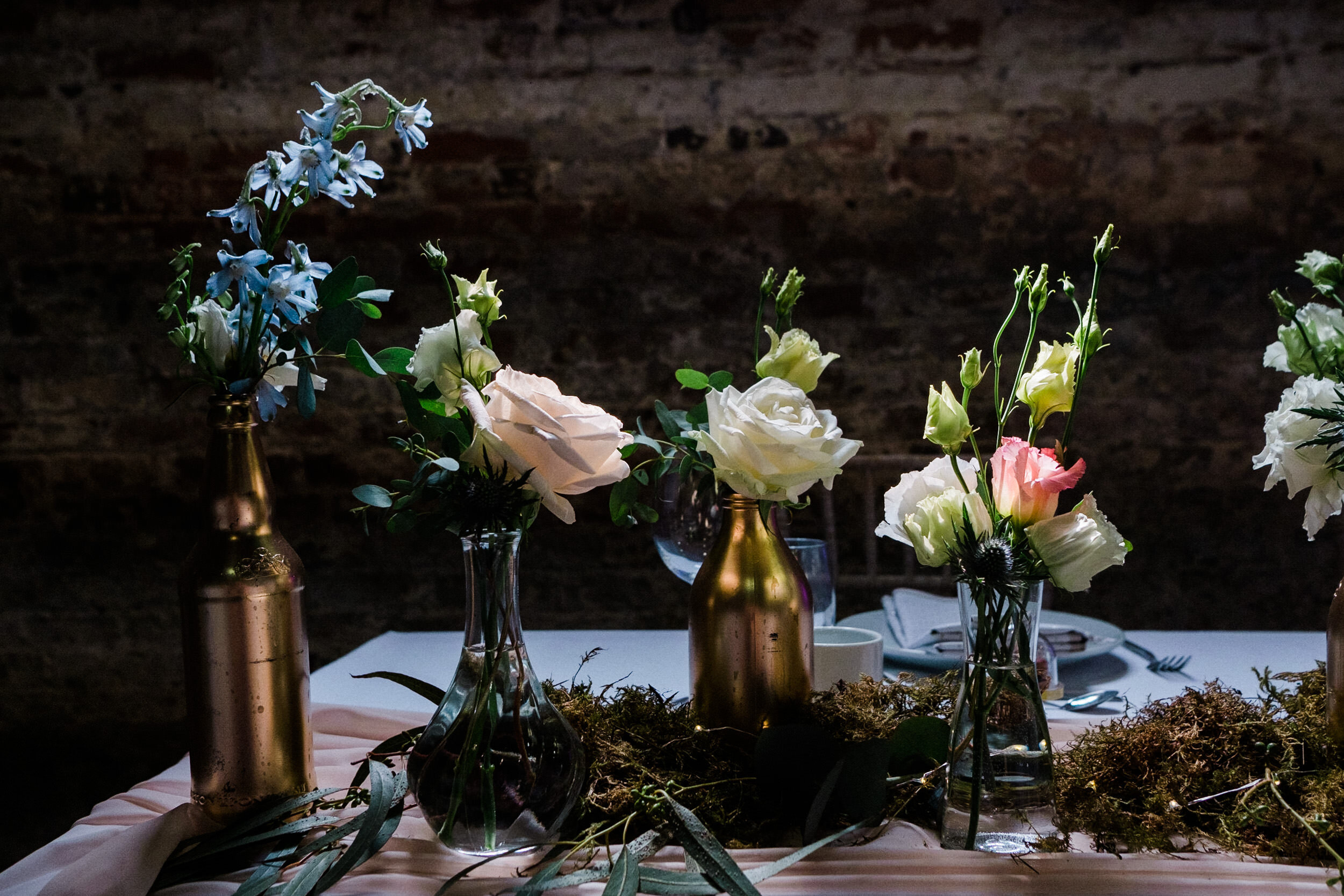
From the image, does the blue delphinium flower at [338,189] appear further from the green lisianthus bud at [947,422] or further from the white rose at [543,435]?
the green lisianthus bud at [947,422]

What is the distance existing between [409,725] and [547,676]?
10.1 inches

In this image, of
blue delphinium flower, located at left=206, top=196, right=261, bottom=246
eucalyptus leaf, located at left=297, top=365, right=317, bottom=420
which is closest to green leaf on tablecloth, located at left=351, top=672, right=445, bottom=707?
eucalyptus leaf, located at left=297, top=365, right=317, bottom=420

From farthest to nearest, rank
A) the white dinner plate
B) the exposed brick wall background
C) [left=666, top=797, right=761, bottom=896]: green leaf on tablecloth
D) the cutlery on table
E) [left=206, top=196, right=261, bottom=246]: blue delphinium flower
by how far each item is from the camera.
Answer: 1. the exposed brick wall background
2. the white dinner plate
3. the cutlery on table
4. [left=206, top=196, right=261, bottom=246]: blue delphinium flower
5. [left=666, top=797, right=761, bottom=896]: green leaf on tablecloth

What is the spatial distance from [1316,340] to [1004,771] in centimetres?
34

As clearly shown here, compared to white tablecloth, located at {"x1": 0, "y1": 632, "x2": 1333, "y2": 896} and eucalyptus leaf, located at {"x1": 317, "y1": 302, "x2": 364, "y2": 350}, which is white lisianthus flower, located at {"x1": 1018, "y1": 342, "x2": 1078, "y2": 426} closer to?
white tablecloth, located at {"x1": 0, "y1": 632, "x2": 1333, "y2": 896}

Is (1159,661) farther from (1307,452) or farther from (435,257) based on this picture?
(435,257)

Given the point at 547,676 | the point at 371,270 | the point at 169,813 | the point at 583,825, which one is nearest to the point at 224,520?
the point at 169,813

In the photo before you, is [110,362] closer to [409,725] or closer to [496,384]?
[409,725]

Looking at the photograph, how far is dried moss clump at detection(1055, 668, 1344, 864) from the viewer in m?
0.65

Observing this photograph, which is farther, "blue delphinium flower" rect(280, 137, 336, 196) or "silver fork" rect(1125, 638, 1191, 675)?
"silver fork" rect(1125, 638, 1191, 675)

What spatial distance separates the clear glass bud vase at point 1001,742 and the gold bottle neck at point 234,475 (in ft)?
1.47

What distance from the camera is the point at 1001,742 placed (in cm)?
65

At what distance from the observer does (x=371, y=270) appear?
2439 mm

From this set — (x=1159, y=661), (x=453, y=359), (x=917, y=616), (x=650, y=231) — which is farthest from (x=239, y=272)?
(x=650, y=231)
